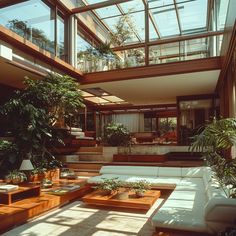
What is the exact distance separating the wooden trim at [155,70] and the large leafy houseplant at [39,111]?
118 centimetres

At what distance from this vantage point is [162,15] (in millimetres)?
10953

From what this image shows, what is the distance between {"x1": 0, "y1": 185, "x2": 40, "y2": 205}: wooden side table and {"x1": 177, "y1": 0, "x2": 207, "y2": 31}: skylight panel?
8410 millimetres

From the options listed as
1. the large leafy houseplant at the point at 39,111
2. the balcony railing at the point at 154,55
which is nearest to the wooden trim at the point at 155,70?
the balcony railing at the point at 154,55

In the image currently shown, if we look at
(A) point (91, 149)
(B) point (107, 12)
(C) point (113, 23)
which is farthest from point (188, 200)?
(C) point (113, 23)

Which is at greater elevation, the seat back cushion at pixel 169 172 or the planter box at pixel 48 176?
the seat back cushion at pixel 169 172

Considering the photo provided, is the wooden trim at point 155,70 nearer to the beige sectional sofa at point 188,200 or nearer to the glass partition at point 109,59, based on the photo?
the glass partition at point 109,59

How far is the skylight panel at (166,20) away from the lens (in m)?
10.6

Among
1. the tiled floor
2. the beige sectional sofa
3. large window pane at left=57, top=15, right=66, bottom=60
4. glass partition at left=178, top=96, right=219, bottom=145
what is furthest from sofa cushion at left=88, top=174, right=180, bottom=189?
glass partition at left=178, top=96, right=219, bottom=145

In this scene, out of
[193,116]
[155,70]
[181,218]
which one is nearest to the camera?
[181,218]

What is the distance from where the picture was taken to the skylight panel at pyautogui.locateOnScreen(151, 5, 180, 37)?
10.6m

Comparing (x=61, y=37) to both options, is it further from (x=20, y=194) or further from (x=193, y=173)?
(x=193, y=173)

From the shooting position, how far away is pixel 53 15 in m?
8.95

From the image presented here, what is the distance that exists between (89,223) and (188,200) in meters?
1.57

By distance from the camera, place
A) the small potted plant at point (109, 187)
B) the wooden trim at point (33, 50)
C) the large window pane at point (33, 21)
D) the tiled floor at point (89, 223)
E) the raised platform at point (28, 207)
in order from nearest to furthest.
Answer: the tiled floor at point (89, 223) < the raised platform at point (28, 207) < the small potted plant at point (109, 187) < the wooden trim at point (33, 50) < the large window pane at point (33, 21)
